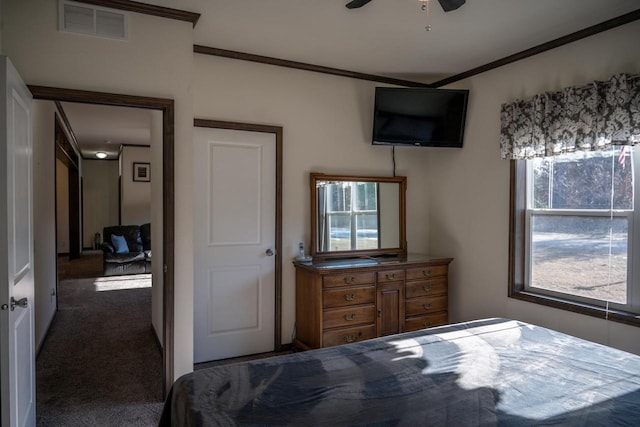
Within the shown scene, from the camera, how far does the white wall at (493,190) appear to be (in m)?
2.90

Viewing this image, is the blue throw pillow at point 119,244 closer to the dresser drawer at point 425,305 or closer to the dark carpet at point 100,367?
the dark carpet at point 100,367

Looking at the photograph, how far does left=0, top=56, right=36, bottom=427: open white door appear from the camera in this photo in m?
1.83

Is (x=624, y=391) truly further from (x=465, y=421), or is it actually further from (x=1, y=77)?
(x=1, y=77)

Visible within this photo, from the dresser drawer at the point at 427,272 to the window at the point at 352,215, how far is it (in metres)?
0.51

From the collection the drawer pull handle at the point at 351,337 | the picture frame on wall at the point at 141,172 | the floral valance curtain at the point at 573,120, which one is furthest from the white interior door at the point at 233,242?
the picture frame on wall at the point at 141,172

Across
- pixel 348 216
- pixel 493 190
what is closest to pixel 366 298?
pixel 348 216

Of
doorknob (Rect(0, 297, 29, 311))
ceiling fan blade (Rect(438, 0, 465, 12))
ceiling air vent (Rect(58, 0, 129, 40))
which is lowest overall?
doorknob (Rect(0, 297, 29, 311))

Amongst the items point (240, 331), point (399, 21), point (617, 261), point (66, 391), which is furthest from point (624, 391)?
point (66, 391)

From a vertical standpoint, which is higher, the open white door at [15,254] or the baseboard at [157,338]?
the open white door at [15,254]

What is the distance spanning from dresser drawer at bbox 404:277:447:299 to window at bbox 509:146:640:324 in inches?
24.5

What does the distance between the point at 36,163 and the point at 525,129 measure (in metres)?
4.09

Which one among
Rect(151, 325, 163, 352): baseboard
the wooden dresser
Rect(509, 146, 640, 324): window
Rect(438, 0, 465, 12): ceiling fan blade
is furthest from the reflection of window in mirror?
Rect(438, 0, 465, 12): ceiling fan blade

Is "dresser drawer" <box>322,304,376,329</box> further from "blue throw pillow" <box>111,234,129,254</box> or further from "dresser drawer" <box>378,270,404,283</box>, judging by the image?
"blue throw pillow" <box>111,234,129,254</box>

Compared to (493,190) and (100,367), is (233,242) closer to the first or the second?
(100,367)
